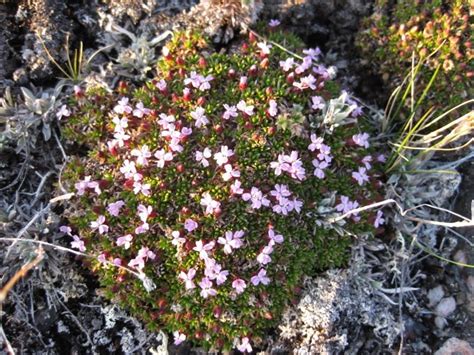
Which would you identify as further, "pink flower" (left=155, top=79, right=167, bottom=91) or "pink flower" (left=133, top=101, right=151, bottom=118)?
"pink flower" (left=155, top=79, right=167, bottom=91)

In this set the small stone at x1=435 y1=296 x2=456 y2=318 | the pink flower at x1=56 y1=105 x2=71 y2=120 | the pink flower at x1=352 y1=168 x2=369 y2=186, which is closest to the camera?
the pink flower at x1=352 y1=168 x2=369 y2=186

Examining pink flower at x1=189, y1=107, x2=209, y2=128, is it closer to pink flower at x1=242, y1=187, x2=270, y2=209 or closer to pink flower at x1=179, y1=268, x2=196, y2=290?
pink flower at x1=242, y1=187, x2=270, y2=209

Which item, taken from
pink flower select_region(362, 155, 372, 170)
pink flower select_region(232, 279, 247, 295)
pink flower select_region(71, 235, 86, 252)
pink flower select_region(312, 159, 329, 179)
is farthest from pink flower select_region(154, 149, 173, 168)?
pink flower select_region(362, 155, 372, 170)

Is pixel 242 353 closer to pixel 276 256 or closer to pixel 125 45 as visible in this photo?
pixel 276 256

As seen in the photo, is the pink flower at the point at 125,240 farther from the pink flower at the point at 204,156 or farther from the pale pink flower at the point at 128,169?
the pink flower at the point at 204,156

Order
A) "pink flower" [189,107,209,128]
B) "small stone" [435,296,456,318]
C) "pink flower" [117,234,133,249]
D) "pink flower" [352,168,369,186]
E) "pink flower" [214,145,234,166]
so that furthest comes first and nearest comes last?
"small stone" [435,296,456,318] < "pink flower" [352,168,369,186] < "pink flower" [189,107,209,128] < "pink flower" [214,145,234,166] < "pink flower" [117,234,133,249]


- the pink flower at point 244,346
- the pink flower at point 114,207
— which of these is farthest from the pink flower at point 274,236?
the pink flower at point 114,207

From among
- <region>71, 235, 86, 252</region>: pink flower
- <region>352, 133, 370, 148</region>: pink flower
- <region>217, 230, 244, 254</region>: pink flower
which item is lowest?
<region>71, 235, 86, 252</region>: pink flower

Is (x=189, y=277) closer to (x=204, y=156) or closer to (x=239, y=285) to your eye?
(x=239, y=285)
